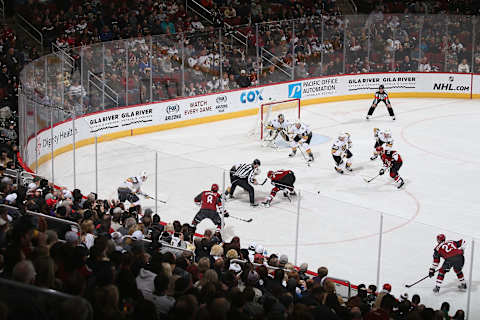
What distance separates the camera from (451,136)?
2059 cm

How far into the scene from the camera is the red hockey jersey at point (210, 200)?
39.7ft

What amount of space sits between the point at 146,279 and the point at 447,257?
492 cm

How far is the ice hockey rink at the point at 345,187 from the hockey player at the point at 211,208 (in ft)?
0.99

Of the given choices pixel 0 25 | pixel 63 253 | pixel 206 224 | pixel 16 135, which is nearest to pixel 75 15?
pixel 0 25

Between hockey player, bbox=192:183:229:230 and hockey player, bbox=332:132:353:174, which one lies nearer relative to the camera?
hockey player, bbox=192:183:229:230

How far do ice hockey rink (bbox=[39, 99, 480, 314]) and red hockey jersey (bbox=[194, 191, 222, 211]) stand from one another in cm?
31

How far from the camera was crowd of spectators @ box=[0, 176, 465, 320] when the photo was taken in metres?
5.30

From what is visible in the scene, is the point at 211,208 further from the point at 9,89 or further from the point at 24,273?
the point at 9,89

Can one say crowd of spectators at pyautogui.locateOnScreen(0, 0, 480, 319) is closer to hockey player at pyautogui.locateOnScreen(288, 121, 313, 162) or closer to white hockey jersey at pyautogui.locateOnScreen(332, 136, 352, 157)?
hockey player at pyautogui.locateOnScreen(288, 121, 313, 162)

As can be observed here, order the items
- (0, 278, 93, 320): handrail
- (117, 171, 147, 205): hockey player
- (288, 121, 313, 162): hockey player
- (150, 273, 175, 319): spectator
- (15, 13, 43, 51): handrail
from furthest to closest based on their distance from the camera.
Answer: (15, 13, 43, 51): handrail, (288, 121, 313, 162): hockey player, (117, 171, 147, 205): hockey player, (150, 273, 175, 319): spectator, (0, 278, 93, 320): handrail

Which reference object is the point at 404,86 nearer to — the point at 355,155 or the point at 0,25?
the point at 355,155

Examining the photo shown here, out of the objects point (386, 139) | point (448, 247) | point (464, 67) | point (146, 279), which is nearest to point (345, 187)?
point (386, 139)

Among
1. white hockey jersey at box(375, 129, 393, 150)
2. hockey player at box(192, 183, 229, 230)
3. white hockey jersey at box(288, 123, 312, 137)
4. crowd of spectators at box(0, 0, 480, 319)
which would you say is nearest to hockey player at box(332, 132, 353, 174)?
white hockey jersey at box(375, 129, 393, 150)

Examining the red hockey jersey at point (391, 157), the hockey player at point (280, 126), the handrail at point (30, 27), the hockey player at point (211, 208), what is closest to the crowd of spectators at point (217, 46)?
the handrail at point (30, 27)
